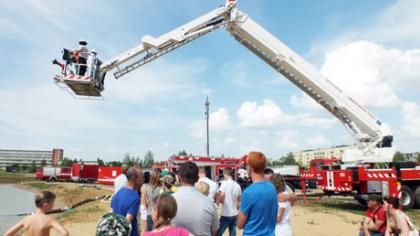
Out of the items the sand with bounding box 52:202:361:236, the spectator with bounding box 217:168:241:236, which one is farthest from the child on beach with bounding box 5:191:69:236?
the sand with bounding box 52:202:361:236

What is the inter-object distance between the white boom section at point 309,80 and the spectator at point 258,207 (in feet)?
32.3

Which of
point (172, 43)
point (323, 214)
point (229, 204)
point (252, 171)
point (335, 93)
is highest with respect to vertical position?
point (172, 43)

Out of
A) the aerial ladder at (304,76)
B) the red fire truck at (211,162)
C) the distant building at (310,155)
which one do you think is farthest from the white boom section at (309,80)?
the distant building at (310,155)

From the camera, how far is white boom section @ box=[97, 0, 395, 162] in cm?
1324

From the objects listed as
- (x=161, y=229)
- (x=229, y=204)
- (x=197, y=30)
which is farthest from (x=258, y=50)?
(x=161, y=229)

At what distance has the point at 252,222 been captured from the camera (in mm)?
3502

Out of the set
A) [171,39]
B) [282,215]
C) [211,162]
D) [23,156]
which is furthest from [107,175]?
[23,156]

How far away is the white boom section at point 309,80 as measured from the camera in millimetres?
13242

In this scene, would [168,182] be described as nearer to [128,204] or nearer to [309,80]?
[128,204]

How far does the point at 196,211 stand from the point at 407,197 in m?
13.8

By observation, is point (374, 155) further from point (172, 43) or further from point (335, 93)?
point (172, 43)

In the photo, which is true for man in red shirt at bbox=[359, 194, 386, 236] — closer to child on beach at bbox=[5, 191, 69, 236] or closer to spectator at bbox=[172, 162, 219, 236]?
spectator at bbox=[172, 162, 219, 236]

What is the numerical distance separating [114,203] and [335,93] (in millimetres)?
11806

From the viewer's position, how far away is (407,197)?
554 inches
